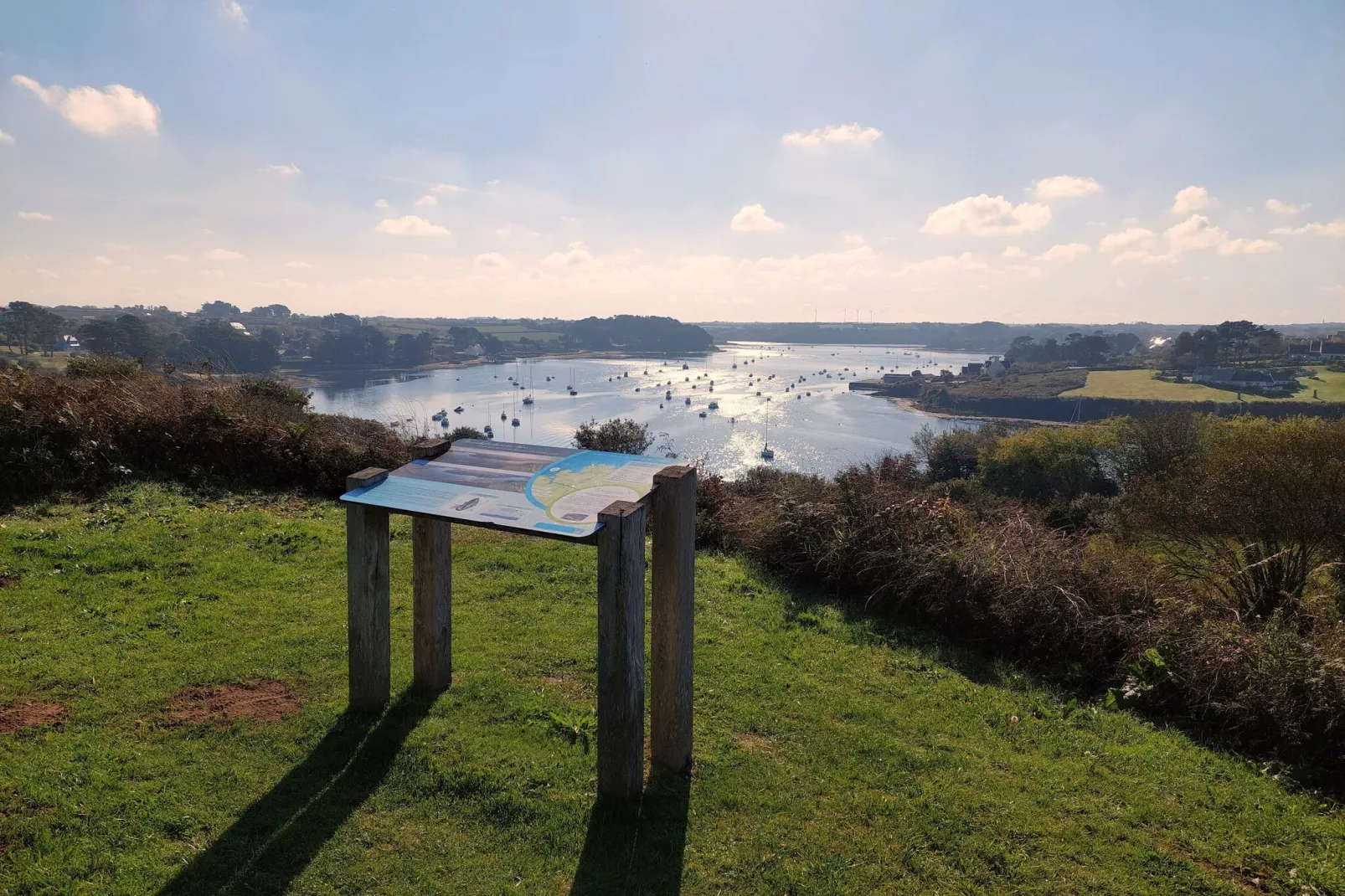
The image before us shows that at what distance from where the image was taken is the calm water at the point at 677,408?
43.6 m

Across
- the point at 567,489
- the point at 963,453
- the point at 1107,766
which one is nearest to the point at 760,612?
the point at 1107,766

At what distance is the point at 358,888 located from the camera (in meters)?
3.12

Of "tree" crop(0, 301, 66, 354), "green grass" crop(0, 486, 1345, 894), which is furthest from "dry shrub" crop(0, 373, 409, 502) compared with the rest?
"tree" crop(0, 301, 66, 354)

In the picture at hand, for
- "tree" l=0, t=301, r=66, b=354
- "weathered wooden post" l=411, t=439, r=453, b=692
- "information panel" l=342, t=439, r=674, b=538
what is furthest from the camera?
"tree" l=0, t=301, r=66, b=354

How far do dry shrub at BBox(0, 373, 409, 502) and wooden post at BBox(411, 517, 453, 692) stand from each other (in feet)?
20.9

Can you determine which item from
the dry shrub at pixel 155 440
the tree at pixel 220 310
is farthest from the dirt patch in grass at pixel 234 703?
the tree at pixel 220 310

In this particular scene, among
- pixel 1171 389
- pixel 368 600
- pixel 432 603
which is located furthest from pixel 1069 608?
pixel 1171 389

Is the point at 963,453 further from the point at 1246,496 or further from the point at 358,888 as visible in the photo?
the point at 358,888

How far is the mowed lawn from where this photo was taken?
50.4 metres

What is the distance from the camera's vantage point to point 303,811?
357 cm

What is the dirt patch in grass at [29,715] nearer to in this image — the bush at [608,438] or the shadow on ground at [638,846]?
the shadow on ground at [638,846]

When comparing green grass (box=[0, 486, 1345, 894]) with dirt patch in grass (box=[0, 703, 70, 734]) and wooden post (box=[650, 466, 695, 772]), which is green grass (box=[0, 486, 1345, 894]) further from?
wooden post (box=[650, 466, 695, 772])

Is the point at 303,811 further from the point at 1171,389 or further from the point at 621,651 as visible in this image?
the point at 1171,389

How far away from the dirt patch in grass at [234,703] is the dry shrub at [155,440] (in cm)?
582
